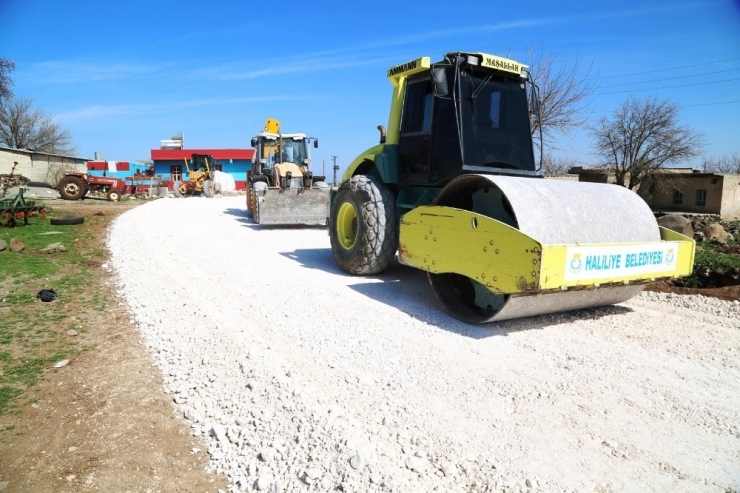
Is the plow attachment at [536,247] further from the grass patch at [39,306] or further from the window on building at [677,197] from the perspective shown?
the window on building at [677,197]

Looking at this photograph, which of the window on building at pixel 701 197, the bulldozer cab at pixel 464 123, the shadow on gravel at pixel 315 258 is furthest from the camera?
the window on building at pixel 701 197

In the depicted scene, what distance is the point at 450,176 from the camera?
600 centimetres

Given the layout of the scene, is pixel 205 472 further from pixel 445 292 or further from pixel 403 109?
pixel 403 109

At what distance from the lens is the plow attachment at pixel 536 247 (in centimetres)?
414

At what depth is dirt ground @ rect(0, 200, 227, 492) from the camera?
2.78 meters

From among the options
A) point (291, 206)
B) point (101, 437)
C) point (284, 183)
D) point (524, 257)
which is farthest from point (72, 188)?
point (524, 257)

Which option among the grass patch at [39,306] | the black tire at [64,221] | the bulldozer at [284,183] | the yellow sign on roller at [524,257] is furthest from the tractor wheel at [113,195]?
the yellow sign on roller at [524,257]

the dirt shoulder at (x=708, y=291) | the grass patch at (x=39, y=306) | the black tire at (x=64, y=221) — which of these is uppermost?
the black tire at (x=64, y=221)

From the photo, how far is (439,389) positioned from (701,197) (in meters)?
28.3

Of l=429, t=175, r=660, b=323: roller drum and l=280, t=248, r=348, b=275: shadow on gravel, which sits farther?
l=280, t=248, r=348, b=275: shadow on gravel

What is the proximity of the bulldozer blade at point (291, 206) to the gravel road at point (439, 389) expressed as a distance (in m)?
6.77

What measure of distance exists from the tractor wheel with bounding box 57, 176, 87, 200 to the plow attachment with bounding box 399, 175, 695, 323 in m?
24.8

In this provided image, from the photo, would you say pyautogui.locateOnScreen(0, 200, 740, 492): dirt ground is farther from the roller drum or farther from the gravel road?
the roller drum

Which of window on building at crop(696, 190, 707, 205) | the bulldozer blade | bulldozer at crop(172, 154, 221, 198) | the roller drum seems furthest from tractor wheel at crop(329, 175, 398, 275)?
bulldozer at crop(172, 154, 221, 198)
